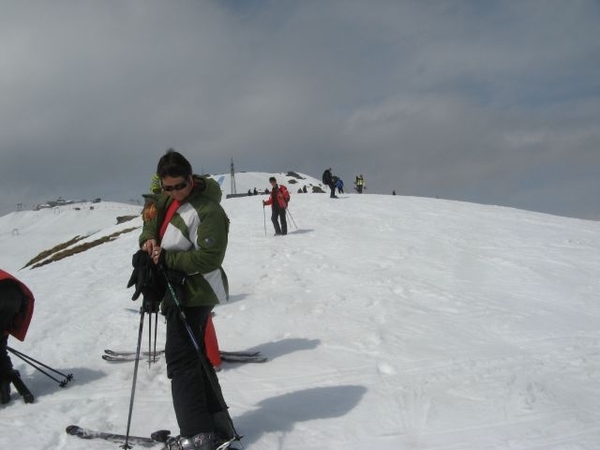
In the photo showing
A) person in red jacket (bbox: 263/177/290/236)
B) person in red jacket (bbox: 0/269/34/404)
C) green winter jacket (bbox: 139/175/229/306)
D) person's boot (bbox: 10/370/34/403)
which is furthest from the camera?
person in red jacket (bbox: 263/177/290/236)

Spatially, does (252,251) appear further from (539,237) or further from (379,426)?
(379,426)

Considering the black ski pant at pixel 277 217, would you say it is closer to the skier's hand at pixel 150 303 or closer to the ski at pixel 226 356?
the ski at pixel 226 356

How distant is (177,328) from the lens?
339 centimetres

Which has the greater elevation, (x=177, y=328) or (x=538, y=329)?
(x=177, y=328)

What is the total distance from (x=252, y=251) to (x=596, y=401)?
33.4ft

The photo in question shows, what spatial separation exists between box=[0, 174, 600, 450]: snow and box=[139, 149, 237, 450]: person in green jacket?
619 millimetres

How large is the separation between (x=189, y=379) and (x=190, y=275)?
2.39 feet

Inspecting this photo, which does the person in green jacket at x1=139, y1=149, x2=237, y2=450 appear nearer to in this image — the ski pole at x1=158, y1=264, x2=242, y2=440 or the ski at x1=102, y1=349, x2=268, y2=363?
the ski pole at x1=158, y1=264, x2=242, y2=440

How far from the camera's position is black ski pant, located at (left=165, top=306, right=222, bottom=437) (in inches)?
129

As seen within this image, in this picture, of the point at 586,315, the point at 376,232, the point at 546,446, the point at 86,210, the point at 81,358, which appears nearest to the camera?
the point at 546,446

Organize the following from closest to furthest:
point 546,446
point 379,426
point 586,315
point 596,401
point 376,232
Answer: point 546,446
point 379,426
point 596,401
point 586,315
point 376,232

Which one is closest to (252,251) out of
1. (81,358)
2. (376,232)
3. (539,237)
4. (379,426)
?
(376,232)

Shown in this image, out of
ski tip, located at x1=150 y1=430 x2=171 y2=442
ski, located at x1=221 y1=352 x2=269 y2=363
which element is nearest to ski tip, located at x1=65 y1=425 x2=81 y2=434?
ski tip, located at x1=150 y1=430 x2=171 y2=442

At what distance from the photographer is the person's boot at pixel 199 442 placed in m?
3.22
